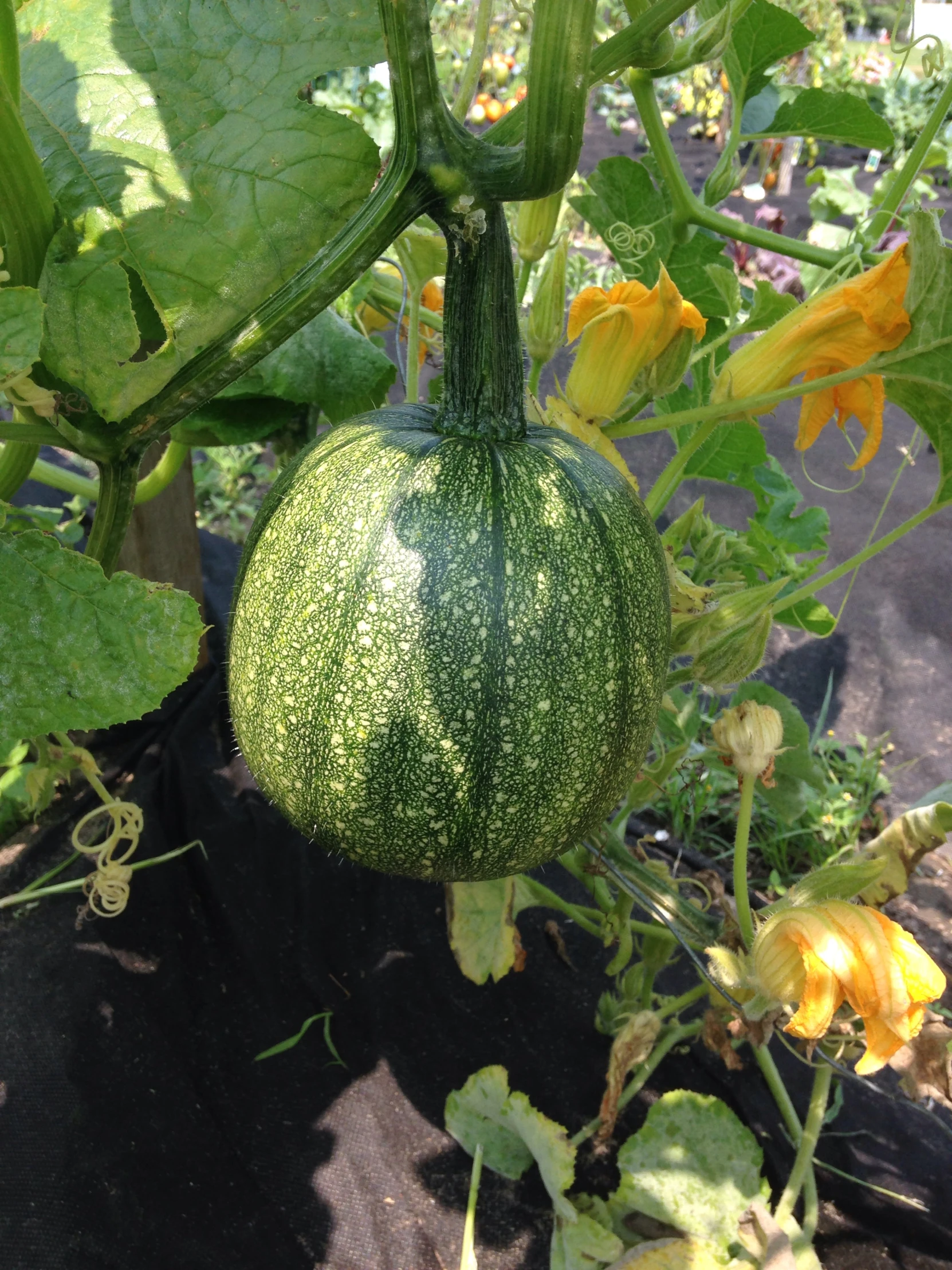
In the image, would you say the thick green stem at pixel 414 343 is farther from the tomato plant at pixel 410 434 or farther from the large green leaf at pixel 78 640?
the large green leaf at pixel 78 640

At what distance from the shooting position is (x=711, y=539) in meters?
1.14

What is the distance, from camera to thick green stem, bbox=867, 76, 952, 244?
96 centimetres

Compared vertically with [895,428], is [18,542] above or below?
above

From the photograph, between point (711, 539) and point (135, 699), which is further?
point (711, 539)

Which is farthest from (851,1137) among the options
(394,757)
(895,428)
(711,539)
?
(895,428)

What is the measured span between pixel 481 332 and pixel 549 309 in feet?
1.00

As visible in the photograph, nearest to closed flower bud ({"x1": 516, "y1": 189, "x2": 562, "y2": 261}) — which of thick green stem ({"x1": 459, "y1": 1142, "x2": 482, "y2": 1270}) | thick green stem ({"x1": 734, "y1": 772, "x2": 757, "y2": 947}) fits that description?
thick green stem ({"x1": 734, "y1": 772, "x2": 757, "y2": 947})

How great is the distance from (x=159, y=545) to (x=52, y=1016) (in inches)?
29.4

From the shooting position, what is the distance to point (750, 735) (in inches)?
37.9

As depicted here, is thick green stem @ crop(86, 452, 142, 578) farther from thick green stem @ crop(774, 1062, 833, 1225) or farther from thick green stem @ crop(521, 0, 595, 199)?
thick green stem @ crop(774, 1062, 833, 1225)

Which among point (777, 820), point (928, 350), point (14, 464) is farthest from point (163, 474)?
point (777, 820)

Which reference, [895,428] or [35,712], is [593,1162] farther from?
[895,428]

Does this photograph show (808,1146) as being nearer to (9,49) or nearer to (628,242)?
(628,242)

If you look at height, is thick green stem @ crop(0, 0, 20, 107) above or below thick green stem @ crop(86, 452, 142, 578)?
above
